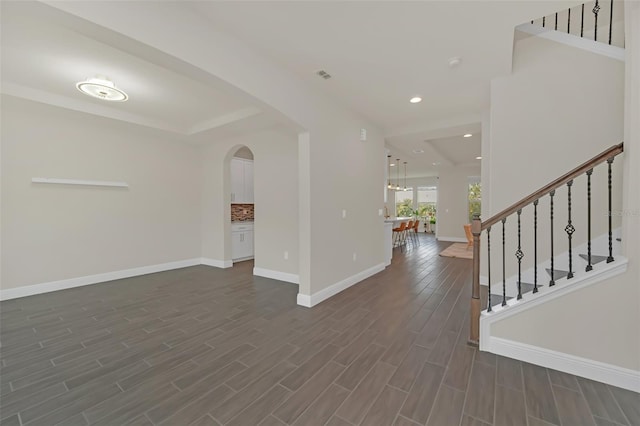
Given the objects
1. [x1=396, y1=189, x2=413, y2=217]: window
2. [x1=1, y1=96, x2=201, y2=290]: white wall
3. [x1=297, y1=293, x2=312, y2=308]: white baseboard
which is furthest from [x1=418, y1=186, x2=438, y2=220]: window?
[x1=297, y1=293, x2=312, y2=308]: white baseboard

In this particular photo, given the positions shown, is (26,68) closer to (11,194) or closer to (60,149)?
(60,149)

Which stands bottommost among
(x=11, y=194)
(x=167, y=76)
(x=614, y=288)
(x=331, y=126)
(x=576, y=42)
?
(x=614, y=288)

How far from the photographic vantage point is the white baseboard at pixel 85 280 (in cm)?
358

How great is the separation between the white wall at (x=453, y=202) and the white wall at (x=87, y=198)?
8967 mm

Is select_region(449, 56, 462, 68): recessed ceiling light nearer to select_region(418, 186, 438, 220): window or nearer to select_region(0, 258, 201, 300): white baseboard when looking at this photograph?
select_region(0, 258, 201, 300): white baseboard

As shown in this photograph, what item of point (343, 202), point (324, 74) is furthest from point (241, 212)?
point (324, 74)


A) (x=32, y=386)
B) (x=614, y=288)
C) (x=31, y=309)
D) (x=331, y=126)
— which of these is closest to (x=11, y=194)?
(x=31, y=309)

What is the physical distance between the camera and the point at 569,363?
6.36 feet

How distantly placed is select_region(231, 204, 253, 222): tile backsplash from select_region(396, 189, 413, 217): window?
8773mm

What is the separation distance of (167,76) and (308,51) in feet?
5.91

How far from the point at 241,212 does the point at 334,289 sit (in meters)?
3.52

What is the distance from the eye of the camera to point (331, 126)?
3.73 m

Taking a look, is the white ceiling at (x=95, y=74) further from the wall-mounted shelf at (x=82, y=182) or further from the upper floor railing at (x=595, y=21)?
the upper floor railing at (x=595, y=21)

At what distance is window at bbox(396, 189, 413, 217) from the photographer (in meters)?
12.8
